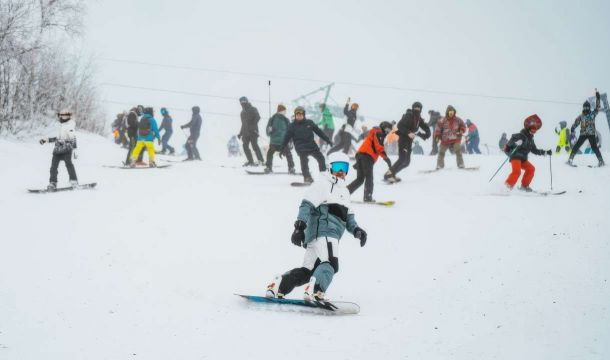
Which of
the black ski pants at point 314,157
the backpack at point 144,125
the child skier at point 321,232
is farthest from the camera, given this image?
the backpack at point 144,125

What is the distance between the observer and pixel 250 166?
16.0 m

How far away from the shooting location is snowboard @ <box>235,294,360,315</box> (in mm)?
4566

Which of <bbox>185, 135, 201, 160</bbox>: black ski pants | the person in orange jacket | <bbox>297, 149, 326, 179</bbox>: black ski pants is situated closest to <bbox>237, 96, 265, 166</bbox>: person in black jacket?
<bbox>297, 149, 326, 179</bbox>: black ski pants

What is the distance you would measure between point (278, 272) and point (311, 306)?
1.56 metres

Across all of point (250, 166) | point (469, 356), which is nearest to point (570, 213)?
point (469, 356)

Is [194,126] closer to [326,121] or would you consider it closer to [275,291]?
[326,121]

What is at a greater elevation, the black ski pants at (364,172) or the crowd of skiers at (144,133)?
the crowd of skiers at (144,133)

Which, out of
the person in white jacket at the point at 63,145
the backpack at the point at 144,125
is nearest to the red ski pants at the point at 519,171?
the person in white jacket at the point at 63,145

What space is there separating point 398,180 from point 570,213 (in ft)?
16.0

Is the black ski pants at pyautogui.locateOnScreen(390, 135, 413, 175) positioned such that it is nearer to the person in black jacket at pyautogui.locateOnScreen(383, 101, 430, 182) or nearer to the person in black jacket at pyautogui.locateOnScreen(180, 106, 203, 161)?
the person in black jacket at pyautogui.locateOnScreen(383, 101, 430, 182)

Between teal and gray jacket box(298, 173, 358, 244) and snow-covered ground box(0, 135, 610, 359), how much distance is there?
813 mm

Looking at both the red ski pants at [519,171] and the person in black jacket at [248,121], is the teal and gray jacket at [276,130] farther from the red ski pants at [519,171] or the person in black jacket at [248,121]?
the red ski pants at [519,171]

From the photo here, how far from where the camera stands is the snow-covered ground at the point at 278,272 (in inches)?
148

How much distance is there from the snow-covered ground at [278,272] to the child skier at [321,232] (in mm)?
334
